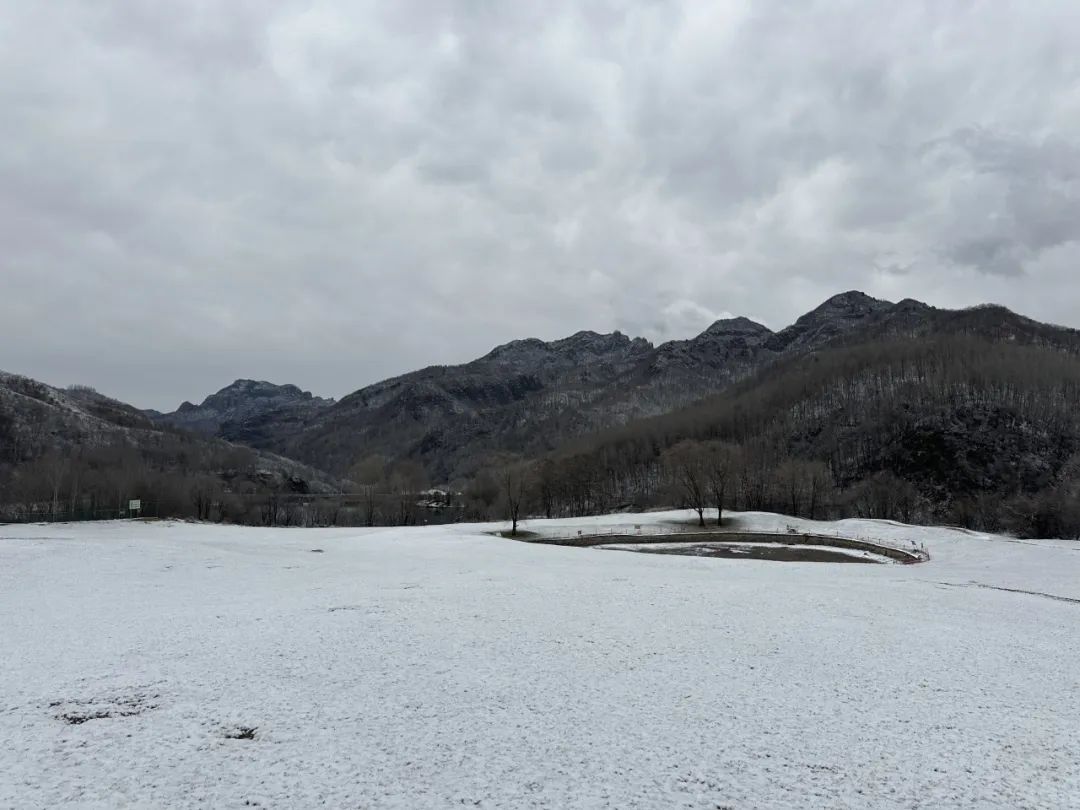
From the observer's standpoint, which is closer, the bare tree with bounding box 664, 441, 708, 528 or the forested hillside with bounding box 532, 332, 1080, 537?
the bare tree with bounding box 664, 441, 708, 528

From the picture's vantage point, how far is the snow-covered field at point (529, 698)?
8328 mm

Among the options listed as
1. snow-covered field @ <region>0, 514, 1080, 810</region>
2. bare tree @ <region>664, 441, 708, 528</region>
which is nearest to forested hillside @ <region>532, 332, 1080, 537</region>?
bare tree @ <region>664, 441, 708, 528</region>

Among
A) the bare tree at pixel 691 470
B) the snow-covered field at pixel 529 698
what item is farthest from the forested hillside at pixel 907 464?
the snow-covered field at pixel 529 698

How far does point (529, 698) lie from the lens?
37.7 feet

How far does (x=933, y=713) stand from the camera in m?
11.4

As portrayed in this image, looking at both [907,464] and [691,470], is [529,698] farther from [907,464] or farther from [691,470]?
[907,464]

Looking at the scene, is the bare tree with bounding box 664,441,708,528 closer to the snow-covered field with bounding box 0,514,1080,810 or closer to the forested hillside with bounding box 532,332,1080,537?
the forested hillside with bounding box 532,332,1080,537

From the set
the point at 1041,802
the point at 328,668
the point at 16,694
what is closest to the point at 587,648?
the point at 328,668

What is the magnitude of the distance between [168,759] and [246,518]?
130593 mm

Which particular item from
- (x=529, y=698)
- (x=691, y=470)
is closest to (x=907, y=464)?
(x=691, y=470)

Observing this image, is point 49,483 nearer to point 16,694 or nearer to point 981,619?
point 16,694

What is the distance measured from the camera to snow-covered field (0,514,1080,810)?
8.33 m

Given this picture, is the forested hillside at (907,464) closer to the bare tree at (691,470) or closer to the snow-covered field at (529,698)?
the bare tree at (691,470)

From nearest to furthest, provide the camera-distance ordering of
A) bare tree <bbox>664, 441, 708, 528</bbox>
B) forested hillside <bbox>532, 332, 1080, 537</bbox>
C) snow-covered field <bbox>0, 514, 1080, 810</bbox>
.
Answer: snow-covered field <bbox>0, 514, 1080, 810</bbox>, bare tree <bbox>664, 441, 708, 528</bbox>, forested hillside <bbox>532, 332, 1080, 537</bbox>
